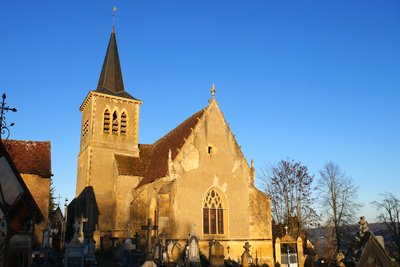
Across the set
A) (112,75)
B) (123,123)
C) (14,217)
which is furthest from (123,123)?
(14,217)

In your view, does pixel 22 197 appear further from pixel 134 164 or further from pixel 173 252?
pixel 134 164

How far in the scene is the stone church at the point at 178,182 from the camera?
21.5 meters

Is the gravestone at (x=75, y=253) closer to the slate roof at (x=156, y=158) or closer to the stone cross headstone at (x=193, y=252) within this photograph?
the stone cross headstone at (x=193, y=252)

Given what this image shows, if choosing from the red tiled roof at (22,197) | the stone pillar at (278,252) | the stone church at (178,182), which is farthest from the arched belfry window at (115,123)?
the red tiled roof at (22,197)

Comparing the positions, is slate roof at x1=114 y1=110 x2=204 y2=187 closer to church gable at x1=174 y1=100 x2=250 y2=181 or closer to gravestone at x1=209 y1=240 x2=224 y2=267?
church gable at x1=174 y1=100 x2=250 y2=181

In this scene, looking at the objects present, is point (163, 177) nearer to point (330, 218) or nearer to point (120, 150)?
point (120, 150)

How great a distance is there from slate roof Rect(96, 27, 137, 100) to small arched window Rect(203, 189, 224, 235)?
39.7 feet

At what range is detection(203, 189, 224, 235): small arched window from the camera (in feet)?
72.5

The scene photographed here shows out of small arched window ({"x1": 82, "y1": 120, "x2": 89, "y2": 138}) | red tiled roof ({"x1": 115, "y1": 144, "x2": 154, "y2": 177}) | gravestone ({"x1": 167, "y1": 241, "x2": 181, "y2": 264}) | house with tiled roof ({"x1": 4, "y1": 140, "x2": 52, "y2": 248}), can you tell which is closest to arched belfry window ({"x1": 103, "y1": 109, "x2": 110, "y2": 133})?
small arched window ({"x1": 82, "y1": 120, "x2": 89, "y2": 138})

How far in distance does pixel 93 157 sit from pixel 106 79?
23.2ft

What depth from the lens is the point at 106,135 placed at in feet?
92.8

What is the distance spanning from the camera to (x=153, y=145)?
103 ft

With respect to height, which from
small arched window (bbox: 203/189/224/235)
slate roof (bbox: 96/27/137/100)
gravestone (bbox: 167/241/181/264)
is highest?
slate roof (bbox: 96/27/137/100)

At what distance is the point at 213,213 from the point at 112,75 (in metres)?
15.3
